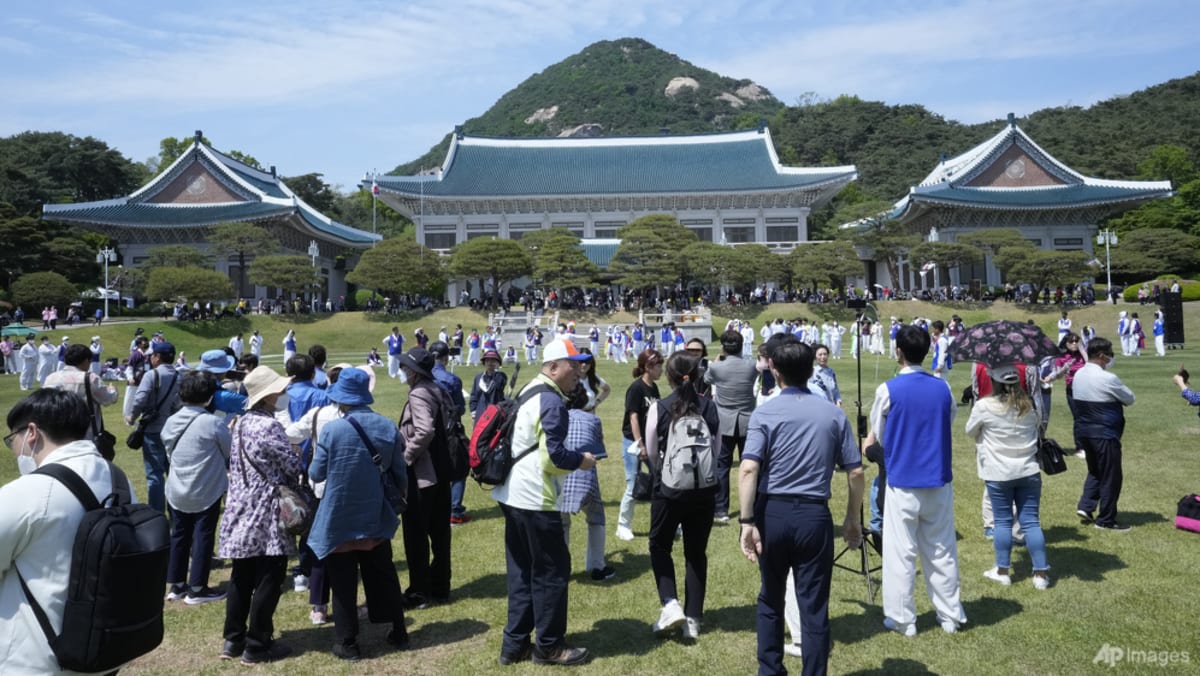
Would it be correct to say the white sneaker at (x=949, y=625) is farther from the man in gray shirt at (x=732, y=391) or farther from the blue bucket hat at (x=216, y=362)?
the blue bucket hat at (x=216, y=362)

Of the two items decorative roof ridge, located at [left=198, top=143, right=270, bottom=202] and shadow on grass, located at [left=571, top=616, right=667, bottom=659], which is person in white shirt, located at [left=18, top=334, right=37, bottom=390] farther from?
decorative roof ridge, located at [left=198, top=143, right=270, bottom=202]

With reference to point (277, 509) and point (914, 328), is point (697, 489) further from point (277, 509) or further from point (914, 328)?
point (277, 509)

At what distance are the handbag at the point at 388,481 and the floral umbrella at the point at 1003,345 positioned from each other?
4.10 metres

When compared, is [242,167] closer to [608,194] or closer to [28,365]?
[608,194]

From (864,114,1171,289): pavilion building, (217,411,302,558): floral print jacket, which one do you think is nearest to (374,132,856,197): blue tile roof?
(864,114,1171,289): pavilion building

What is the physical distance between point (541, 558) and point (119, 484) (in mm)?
2077

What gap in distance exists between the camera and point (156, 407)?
615cm

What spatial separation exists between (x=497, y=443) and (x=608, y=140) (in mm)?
52663

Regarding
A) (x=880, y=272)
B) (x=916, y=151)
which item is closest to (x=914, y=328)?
(x=880, y=272)

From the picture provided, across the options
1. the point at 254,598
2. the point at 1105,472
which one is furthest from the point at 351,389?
the point at 1105,472

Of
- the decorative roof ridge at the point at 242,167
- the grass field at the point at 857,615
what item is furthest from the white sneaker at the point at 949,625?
the decorative roof ridge at the point at 242,167

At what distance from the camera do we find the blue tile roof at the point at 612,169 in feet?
158

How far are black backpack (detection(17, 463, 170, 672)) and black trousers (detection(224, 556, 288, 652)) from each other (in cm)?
189

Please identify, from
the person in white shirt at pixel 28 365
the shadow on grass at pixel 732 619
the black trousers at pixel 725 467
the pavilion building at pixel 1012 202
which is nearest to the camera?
the shadow on grass at pixel 732 619
